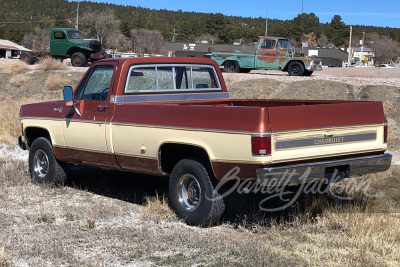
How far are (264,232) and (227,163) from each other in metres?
0.85

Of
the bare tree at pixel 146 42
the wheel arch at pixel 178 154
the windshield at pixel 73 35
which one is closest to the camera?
the wheel arch at pixel 178 154

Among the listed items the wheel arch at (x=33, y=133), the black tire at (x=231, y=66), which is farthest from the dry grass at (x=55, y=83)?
the wheel arch at (x=33, y=133)

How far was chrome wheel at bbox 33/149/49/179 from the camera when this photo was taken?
8.65 meters

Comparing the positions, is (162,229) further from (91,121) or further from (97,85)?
(97,85)

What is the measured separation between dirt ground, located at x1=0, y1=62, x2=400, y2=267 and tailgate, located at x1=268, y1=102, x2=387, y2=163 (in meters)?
0.77

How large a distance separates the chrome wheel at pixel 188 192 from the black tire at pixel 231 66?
20.8 metres

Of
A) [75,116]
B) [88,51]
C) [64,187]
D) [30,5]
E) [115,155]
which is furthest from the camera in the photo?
[30,5]

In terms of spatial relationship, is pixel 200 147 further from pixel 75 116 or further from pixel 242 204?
pixel 75 116

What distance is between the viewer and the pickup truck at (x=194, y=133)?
5734 millimetres

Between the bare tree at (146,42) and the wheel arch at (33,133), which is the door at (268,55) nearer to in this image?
the wheel arch at (33,133)

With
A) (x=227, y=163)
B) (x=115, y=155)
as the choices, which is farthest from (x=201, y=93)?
(x=227, y=163)

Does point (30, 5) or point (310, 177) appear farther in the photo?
point (30, 5)

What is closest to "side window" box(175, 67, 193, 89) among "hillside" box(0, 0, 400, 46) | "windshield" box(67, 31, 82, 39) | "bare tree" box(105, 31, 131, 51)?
"windshield" box(67, 31, 82, 39)

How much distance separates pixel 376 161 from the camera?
6465 mm
